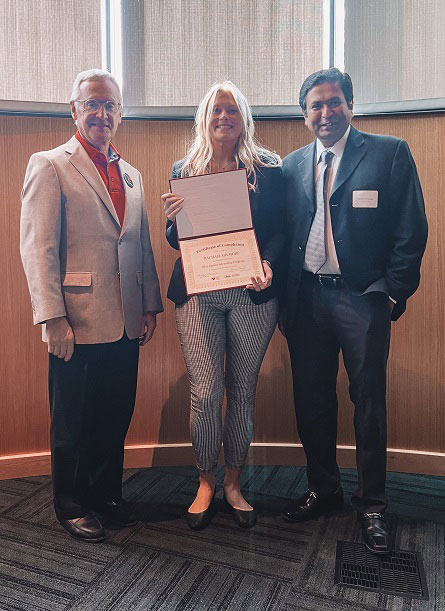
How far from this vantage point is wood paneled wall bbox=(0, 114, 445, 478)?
251 cm

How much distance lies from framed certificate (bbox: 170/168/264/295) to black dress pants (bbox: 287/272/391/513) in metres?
0.29

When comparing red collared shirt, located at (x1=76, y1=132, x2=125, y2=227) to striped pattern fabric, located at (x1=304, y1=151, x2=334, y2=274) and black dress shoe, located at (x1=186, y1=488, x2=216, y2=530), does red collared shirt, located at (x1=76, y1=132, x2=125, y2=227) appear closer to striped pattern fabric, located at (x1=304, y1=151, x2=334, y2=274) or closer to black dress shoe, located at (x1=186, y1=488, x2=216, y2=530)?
striped pattern fabric, located at (x1=304, y1=151, x2=334, y2=274)

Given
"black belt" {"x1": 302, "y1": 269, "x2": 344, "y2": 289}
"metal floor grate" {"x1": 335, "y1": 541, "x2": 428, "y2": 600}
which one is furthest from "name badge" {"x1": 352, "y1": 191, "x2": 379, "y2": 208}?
"metal floor grate" {"x1": 335, "y1": 541, "x2": 428, "y2": 600}

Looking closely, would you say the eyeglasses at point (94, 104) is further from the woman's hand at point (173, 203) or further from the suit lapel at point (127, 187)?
the woman's hand at point (173, 203)

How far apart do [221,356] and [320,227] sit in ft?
1.93

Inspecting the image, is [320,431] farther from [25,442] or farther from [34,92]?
[34,92]

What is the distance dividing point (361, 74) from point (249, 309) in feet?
4.81

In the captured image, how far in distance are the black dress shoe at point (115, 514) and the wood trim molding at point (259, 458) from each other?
20.6 inches

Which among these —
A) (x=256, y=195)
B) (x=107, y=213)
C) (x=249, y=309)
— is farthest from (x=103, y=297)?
(x=256, y=195)

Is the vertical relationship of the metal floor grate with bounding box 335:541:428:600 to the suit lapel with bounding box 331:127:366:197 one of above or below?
below

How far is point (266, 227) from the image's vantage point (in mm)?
1991

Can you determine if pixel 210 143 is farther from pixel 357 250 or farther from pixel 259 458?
pixel 259 458

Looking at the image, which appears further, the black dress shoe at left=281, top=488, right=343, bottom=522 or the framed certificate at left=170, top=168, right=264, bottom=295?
the black dress shoe at left=281, top=488, right=343, bottom=522

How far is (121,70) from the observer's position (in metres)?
2.70
